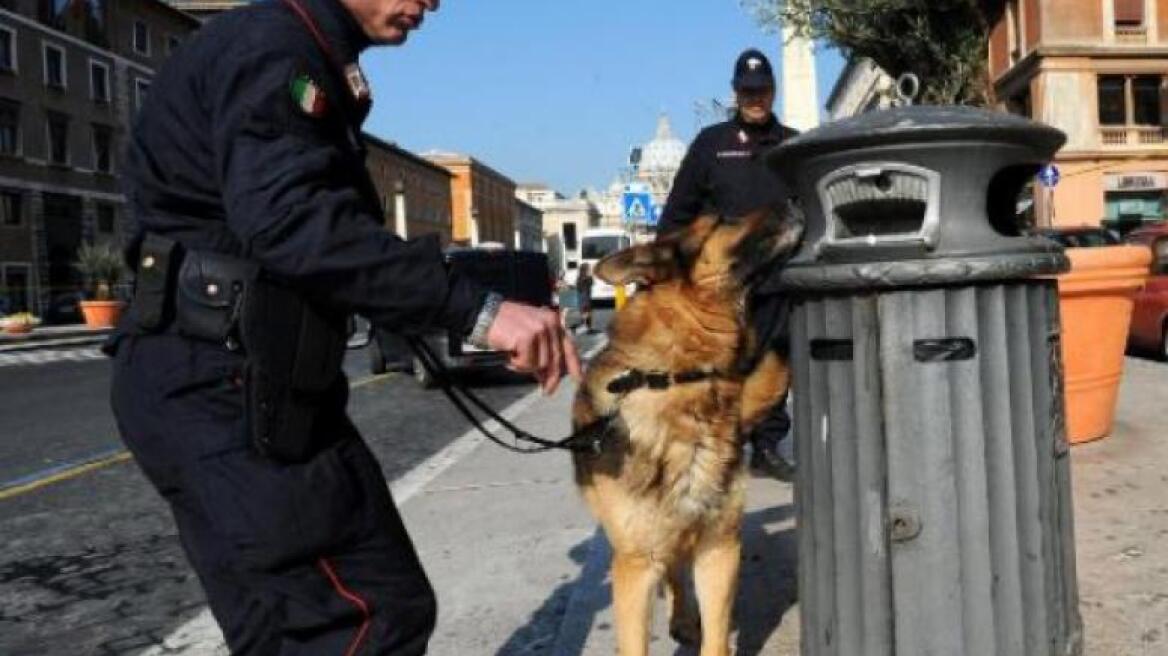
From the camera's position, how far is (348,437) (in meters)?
2.04

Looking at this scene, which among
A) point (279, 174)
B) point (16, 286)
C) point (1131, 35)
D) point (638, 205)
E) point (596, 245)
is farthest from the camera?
point (596, 245)

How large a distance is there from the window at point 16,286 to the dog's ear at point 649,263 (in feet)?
128

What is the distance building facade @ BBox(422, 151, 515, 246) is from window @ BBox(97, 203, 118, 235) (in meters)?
65.4

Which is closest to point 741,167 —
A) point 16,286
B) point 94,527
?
point 94,527

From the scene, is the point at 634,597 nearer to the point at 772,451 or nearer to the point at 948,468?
the point at 948,468

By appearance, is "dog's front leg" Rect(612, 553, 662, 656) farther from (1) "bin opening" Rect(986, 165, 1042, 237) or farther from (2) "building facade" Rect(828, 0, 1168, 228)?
(2) "building facade" Rect(828, 0, 1168, 228)

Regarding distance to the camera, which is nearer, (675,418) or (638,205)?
(675,418)

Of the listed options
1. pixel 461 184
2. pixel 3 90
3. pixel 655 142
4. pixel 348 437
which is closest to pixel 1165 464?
pixel 348 437

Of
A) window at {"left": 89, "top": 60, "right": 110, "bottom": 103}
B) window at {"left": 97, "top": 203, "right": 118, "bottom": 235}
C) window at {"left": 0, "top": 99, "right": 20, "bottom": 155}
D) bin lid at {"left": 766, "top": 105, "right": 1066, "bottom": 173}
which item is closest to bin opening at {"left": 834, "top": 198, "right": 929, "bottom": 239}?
bin lid at {"left": 766, "top": 105, "right": 1066, "bottom": 173}

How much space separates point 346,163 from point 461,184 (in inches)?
4731

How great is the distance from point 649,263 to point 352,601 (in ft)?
4.61

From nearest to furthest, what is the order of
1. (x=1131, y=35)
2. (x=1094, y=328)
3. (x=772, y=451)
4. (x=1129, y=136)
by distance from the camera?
(x=772, y=451)
(x=1094, y=328)
(x=1129, y=136)
(x=1131, y=35)

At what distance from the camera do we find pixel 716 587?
9.78 ft

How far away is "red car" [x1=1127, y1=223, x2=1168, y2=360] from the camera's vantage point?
422 inches
